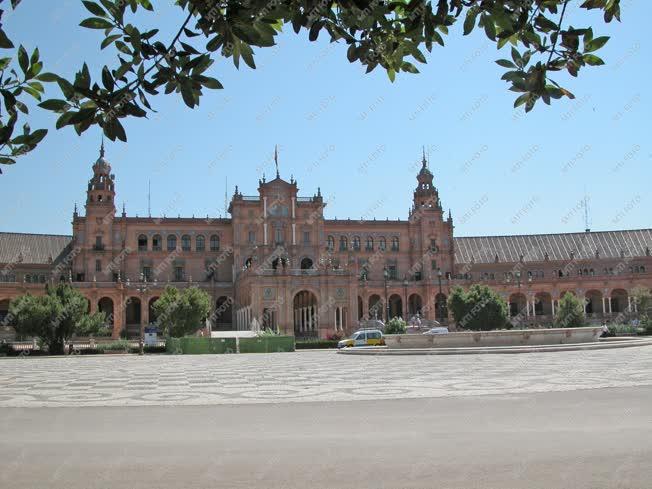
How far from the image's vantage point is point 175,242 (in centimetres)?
8419

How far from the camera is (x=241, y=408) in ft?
46.2

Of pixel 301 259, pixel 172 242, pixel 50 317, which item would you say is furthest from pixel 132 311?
pixel 50 317

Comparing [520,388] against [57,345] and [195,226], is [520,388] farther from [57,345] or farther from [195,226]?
[195,226]

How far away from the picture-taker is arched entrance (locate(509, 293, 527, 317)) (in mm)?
87469

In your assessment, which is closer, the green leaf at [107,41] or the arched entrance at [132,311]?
the green leaf at [107,41]

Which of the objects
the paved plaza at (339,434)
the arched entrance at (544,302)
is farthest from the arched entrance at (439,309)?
the paved plaza at (339,434)

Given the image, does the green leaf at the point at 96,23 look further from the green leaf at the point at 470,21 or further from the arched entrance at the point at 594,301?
the arched entrance at the point at 594,301

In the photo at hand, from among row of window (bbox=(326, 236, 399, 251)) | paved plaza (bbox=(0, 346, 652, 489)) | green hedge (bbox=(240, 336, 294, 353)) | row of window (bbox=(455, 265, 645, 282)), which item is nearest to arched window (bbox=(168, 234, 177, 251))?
row of window (bbox=(326, 236, 399, 251))

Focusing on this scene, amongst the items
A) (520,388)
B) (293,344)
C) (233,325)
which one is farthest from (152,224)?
(520,388)

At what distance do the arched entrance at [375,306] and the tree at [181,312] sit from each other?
34.2 meters

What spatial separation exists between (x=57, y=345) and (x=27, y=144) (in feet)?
155

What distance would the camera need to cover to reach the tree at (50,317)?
1843 inches

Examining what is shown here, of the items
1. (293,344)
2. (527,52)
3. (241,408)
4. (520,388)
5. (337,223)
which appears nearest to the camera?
(527,52)

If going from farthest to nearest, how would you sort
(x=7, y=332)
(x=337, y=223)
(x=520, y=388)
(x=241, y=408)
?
(x=337, y=223)
(x=7, y=332)
(x=520, y=388)
(x=241, y=408)
